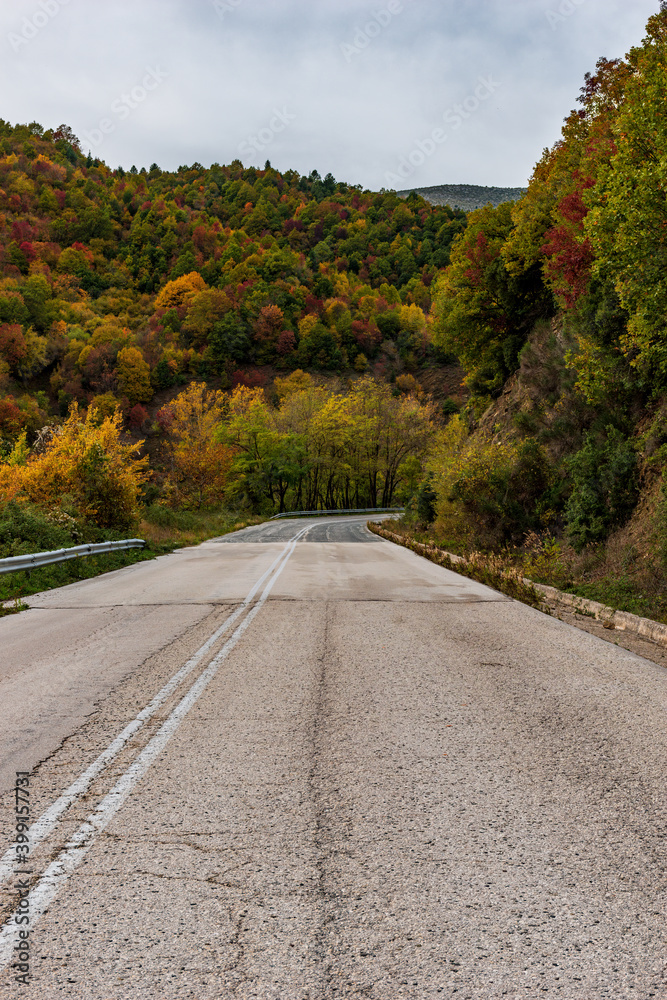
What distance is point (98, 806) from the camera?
3.54 meters

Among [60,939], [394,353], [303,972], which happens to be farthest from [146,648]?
[394,353]

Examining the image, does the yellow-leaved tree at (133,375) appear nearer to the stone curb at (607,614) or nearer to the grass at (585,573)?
the grass at (585,573)

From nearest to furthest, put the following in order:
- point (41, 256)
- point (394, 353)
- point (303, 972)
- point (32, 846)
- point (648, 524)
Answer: point (303, 972) < point (32, 846) < point (648, 524) < point (394, 353) < point (41, 256)

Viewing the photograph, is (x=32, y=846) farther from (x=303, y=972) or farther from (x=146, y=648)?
(x=146, y=648)

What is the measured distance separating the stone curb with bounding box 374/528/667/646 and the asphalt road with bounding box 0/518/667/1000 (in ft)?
4.52

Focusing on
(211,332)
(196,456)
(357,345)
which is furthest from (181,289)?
(196,456)

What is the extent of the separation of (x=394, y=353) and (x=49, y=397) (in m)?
60.3

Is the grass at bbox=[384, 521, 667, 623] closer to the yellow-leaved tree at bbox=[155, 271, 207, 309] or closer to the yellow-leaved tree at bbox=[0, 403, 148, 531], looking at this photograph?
the yellow-leaved tree at bbox=[0, 403, 148, 531]

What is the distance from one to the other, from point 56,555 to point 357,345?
107493mm

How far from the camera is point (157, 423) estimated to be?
85.7 m

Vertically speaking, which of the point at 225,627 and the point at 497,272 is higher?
the point at 497,272

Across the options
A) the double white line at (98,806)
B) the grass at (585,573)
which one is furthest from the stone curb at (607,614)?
the double white line at (98,806)

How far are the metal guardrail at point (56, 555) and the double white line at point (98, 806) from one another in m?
7.60

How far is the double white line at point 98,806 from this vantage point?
8.92 feet
